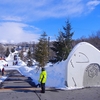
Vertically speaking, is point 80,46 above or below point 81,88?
above

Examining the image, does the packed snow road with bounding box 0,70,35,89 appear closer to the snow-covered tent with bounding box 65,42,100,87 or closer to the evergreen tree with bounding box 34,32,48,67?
the snow-covered tent with bounding box 65,42,100,87

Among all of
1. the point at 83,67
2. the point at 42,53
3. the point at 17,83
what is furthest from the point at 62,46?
the point at 83,67

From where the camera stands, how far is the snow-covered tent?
14.1 m

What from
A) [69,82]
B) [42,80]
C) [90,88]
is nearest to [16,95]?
[42,80]

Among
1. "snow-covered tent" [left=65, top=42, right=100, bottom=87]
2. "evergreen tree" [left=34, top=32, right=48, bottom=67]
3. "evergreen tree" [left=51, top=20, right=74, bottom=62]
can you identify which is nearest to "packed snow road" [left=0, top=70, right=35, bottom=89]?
"snow-covered tent" [left=65, top=42, right=100, bottom=87]

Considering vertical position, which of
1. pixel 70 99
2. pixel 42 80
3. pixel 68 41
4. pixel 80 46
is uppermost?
pixel 68 41

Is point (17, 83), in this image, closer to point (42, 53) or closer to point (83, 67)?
point (83, 67)

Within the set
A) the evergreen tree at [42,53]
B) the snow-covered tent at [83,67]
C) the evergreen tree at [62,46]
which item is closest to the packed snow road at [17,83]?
the snow-covered tent at [83,67]

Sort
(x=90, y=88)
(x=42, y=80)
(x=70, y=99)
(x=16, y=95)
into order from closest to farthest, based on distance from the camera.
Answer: (x=70, y=99) < (x=16, y=95) < (x=42, y=80) < (x=90, y=88)

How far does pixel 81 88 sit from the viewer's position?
13.9 meters

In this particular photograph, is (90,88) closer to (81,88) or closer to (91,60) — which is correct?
(81,88)

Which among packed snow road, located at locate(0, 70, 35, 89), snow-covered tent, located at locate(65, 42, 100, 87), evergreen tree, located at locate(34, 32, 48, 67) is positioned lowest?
packed snow road, located at locate(0, 70, 35, 89)

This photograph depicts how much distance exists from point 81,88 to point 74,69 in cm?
136

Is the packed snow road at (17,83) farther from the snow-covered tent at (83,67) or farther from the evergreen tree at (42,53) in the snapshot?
the evergreen tree at (42,53)
